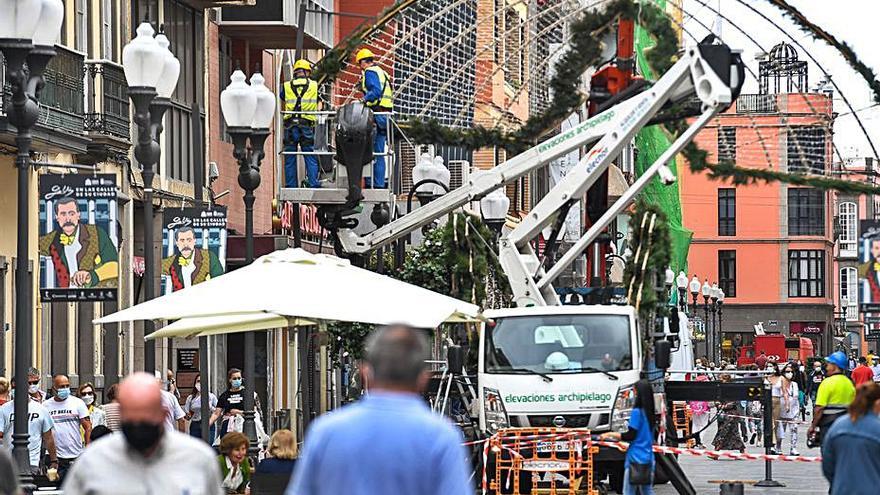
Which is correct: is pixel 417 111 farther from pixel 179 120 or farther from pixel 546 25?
pixel 179 120

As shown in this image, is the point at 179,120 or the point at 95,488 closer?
the point at 95,488

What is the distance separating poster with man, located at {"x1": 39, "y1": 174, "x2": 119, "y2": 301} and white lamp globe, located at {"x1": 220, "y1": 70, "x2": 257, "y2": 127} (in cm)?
354

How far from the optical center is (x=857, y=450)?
43.9ft

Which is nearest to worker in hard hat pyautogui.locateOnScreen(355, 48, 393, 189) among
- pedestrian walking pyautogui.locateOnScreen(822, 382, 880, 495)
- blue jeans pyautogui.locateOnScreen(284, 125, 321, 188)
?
blue jeans pyautogui.locateOnScreen(284, 125, 321, 188)

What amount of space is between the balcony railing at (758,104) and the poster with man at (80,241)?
1307 centimetres

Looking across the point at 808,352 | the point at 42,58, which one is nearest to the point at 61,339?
the point at 42,58

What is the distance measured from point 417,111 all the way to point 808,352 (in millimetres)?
68731

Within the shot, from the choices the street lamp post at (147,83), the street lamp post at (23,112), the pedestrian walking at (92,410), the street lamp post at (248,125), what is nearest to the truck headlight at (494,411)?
the street lamp post at (248,125)

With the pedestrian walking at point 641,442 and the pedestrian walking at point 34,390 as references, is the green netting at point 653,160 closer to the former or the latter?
the pedestrian walking at point 641,442

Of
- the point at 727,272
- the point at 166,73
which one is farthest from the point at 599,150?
the point at 727,272

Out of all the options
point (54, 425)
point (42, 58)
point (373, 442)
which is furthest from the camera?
point (54, 425)

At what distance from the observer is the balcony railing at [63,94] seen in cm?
2773

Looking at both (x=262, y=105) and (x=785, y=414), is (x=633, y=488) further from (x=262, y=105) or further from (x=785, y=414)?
(x=785, y=414)

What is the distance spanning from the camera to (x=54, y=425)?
2227cm
